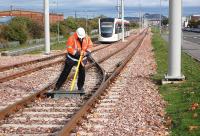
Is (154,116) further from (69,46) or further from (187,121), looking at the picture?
(69,46)

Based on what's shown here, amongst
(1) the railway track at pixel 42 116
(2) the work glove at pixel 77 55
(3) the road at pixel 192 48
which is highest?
(2) the work glove at pixel 77 55

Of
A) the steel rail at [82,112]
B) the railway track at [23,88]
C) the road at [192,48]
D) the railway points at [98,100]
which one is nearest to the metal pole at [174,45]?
the railway points at [98,100]

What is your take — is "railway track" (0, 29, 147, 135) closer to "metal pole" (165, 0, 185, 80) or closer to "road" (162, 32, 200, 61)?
"metal pole" (165, 0, 185, 80)

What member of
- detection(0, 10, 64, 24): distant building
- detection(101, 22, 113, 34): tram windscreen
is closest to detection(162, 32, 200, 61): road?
detection(101, 22, 113, 34): tram windscreen

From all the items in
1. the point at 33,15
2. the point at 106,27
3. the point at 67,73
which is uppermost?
the point at 33,15

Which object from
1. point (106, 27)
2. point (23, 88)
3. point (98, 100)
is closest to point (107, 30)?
point (106, 27)

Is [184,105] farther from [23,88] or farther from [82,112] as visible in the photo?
[23,88]

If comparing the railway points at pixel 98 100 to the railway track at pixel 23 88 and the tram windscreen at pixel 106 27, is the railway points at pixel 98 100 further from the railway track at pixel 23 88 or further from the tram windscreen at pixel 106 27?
the tram windscreen at pixel 106 27

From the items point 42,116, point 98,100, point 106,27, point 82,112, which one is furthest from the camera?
point 106,27

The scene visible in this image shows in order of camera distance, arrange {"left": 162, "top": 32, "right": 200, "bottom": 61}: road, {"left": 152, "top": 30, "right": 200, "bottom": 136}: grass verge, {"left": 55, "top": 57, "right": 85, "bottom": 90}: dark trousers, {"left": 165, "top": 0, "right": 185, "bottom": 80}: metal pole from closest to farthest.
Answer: {"left": 152, "top": 30, "right": 200, "bottom": 136}: grass verge → {"left": 55, "top": 57, "right": 85, "bottom": 90}: dark trousers → {"left": 165, "top": 0, "right": 185, "bottom": 80}: metal pole → {"left": 162, "top": 32, "right": 200, "bottom": 61}: road

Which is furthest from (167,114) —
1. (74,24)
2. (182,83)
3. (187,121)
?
(74,24)

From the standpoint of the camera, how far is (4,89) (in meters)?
15.8

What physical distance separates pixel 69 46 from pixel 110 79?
4.15 meters

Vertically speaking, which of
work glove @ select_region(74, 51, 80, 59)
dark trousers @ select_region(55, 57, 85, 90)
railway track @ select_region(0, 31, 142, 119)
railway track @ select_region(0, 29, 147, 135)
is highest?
work glove @ select_region(74, 51, 80, 59)
